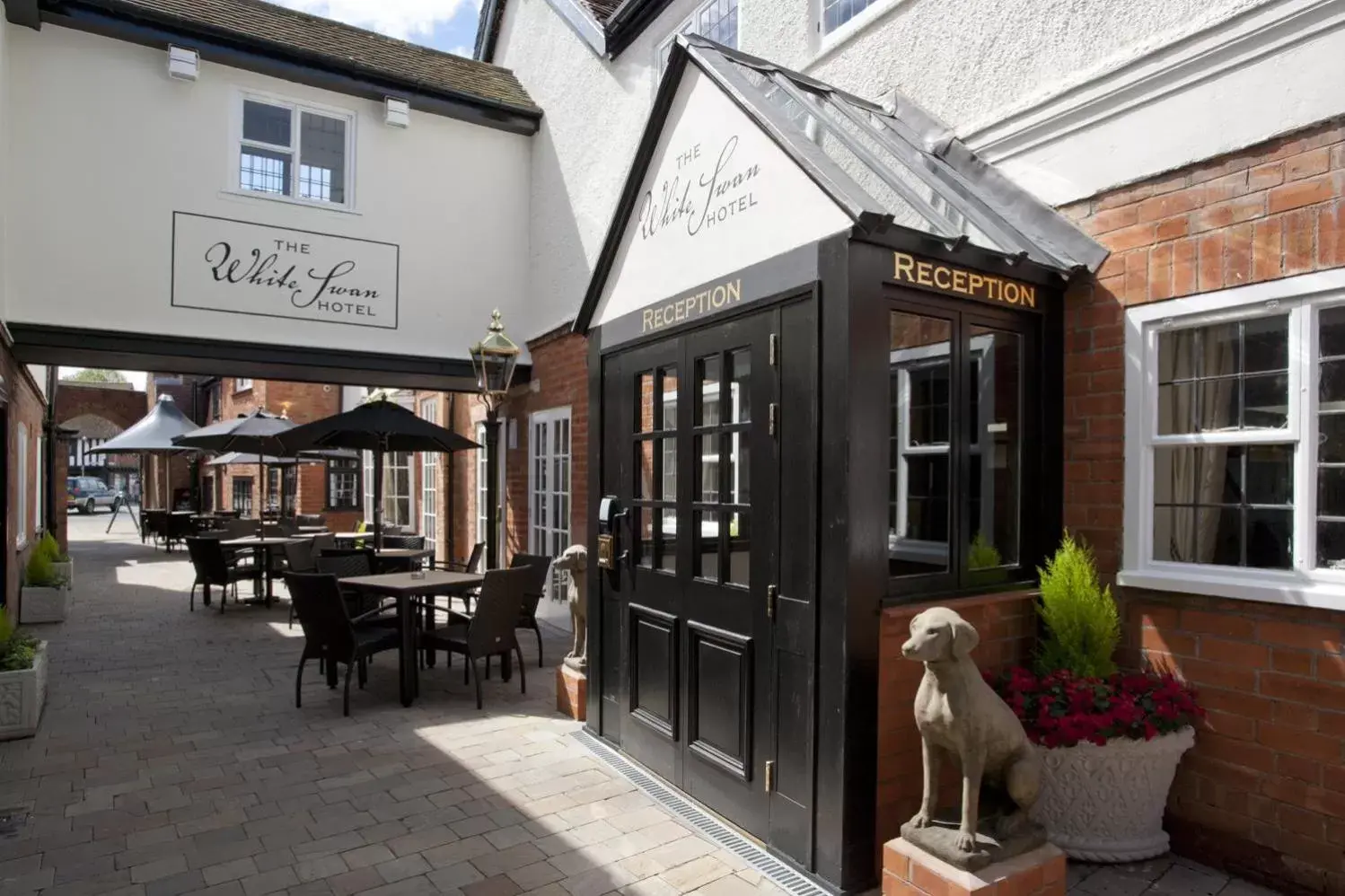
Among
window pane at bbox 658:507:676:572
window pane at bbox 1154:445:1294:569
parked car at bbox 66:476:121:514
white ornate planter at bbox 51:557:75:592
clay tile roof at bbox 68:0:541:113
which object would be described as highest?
clay tile roof at bbox 68:0:541:113

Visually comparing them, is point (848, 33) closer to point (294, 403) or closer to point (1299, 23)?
point (1299, 23)

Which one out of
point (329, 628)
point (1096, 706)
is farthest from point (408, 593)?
point (1096, 706)

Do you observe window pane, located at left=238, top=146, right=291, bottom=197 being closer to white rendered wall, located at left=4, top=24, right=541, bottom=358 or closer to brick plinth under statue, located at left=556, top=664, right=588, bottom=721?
white rendered wall, located at left=4, top=24, right=541, bottom=358

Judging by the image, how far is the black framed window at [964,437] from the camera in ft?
11.4

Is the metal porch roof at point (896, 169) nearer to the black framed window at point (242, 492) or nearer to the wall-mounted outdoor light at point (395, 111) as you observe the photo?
the wall-mounted outdoor light at point (395, 111)

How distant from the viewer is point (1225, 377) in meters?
3.35

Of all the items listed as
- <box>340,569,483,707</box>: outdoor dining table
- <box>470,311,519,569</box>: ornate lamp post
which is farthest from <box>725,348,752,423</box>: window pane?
<box>340,569,483,707</box>: outdoor dining table

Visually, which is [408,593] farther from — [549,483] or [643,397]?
[549,483]

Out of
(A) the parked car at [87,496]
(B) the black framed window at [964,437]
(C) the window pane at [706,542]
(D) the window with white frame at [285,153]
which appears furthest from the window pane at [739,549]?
(A) the parked car at [87,496]

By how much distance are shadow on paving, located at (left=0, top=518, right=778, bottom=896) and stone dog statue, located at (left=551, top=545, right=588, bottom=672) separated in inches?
16.5

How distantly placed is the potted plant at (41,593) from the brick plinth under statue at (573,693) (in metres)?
7.12

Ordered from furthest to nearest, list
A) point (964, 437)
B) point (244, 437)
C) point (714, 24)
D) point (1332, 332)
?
point (244, 437) < point (714, 24) < point (964, 437) < point (1332, 332)

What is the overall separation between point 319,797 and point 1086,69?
5423 millimetres

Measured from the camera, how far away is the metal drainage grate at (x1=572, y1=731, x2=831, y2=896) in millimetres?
3213
